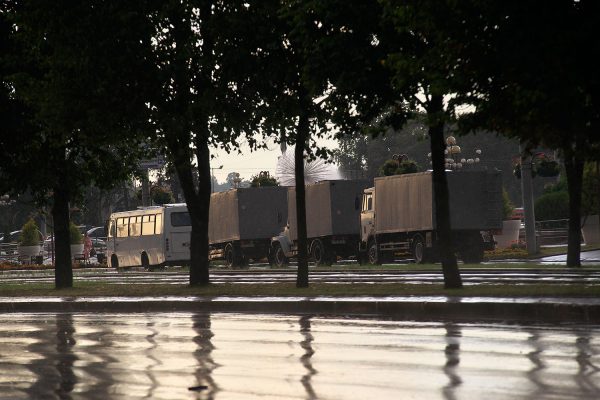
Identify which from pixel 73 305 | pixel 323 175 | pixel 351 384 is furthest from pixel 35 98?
pixel 323 175

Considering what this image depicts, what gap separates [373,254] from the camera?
49.8m

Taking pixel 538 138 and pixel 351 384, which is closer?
pixel 351 384

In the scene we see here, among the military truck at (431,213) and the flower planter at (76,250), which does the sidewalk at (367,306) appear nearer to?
the military truck at (431,213)

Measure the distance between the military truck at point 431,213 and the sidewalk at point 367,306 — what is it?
18995mm

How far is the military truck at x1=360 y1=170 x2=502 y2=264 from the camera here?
46.2m

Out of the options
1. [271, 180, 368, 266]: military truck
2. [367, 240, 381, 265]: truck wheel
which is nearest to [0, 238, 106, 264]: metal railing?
[271, 180, 368, 266]: military truck

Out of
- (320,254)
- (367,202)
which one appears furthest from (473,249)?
(320,254)

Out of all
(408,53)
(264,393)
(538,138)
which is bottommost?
(264,393)

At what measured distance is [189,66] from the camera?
28.9 m

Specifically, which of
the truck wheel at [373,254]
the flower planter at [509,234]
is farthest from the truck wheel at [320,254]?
the flower planter at [509,234]

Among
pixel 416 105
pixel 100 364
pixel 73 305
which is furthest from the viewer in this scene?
pixel 73 305

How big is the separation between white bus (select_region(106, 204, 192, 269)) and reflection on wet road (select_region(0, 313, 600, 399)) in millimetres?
37772

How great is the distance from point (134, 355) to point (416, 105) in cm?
1137

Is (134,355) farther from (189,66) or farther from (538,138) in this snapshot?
(189,66)
